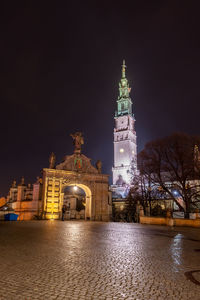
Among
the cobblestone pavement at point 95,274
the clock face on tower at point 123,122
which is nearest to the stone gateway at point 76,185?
the cobblestone pavement at point 95,274

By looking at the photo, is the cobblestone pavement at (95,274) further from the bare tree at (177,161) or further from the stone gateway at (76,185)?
the stone gateway at (76,185)

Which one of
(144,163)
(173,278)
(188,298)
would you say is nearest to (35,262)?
(173,278)

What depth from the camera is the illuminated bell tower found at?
115375mm

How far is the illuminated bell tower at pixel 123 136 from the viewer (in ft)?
379

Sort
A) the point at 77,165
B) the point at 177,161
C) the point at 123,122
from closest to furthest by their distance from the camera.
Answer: the point at 177,161 → the point at 77,165 → the point at 123,122

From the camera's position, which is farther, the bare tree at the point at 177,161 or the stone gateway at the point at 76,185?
Result: the stone gateway at the point at 76,185

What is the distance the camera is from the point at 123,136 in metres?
124

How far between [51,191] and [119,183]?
7938 centimetres

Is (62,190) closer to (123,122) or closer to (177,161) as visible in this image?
(177,161)

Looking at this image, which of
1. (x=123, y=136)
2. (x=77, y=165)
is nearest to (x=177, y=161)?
(x=77, y=165)

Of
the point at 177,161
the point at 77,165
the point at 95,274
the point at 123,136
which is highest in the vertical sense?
the point at 123,136

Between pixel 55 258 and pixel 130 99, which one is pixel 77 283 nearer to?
pixel 55 258

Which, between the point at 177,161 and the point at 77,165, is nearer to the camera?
the point at 177,161

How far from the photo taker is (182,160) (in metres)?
26.9
